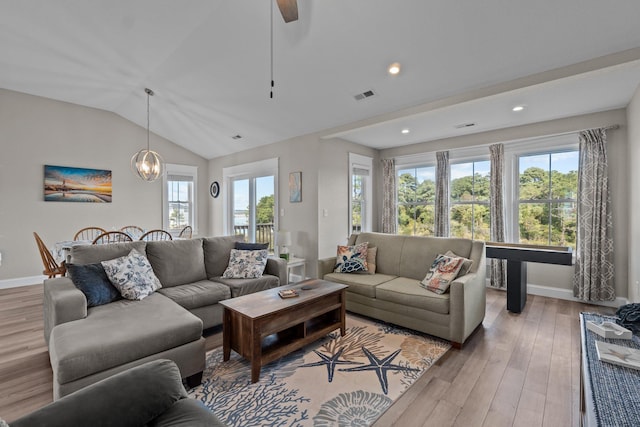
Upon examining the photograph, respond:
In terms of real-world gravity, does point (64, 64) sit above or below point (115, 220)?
above

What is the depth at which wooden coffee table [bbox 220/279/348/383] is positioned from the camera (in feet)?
7.10

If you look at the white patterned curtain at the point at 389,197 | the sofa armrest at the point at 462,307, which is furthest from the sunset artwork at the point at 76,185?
the sofa armrest at the point at 462,307

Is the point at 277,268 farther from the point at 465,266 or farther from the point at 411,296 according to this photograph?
the point at 465,266

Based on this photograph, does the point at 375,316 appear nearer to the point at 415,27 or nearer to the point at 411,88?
the point at 411,88

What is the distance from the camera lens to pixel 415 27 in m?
2.64

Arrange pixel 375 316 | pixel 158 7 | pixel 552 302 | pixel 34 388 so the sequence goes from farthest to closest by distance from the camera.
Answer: pixel 552 302
pixel 375 316
pixel 158 7
pixel 34 388

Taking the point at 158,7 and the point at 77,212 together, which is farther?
the point at 77,212

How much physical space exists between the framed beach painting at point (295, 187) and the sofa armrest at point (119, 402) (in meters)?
4.02

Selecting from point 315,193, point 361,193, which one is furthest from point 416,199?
point 315,193

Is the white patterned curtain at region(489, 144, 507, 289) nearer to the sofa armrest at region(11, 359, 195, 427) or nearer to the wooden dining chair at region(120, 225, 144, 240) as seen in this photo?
the sofa armrest at region(11, 359, 195, 427)

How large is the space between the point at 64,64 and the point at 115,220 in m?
2.88

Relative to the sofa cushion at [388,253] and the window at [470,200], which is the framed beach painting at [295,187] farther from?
the window at [470,200]

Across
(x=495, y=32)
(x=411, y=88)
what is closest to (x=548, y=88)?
(x=495, y=32)

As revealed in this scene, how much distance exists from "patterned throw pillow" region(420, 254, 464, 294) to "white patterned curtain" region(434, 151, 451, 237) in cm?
219
